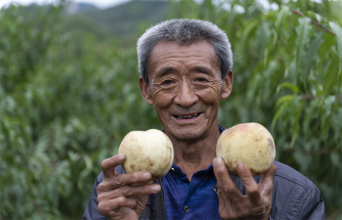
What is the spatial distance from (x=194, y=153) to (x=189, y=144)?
0.22 feet

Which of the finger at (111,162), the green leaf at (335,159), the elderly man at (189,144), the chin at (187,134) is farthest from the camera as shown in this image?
the green leaf at (335,159)

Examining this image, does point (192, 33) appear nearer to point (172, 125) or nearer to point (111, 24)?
point (172, 125)

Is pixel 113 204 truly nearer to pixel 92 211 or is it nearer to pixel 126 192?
pixel 126 192

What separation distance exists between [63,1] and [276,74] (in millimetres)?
3096

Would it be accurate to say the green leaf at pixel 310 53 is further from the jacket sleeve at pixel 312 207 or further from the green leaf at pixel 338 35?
the jacket sleeve at pixel 312 207

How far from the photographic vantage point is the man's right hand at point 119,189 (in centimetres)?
149

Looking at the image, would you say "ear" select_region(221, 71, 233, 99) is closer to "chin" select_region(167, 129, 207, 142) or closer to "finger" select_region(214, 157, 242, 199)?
"chin" select_region(167, 129, 207, 142)

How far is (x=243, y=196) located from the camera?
1.45 m

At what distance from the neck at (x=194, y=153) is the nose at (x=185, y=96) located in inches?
10.4

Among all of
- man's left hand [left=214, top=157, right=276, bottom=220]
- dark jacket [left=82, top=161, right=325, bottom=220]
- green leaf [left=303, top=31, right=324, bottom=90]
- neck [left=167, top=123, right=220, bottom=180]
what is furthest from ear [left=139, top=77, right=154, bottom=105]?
green leaf [left=303, top=31, right=324, bottom=90]

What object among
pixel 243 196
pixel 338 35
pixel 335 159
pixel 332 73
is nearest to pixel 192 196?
pixel 243 196

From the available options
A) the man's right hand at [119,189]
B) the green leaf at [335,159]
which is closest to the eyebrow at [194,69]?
the man's right hand at [119,189]

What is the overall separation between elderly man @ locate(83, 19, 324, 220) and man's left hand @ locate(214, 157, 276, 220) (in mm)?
14

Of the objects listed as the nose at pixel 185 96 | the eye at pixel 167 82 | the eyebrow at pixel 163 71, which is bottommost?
the nose at pixel 185 96
